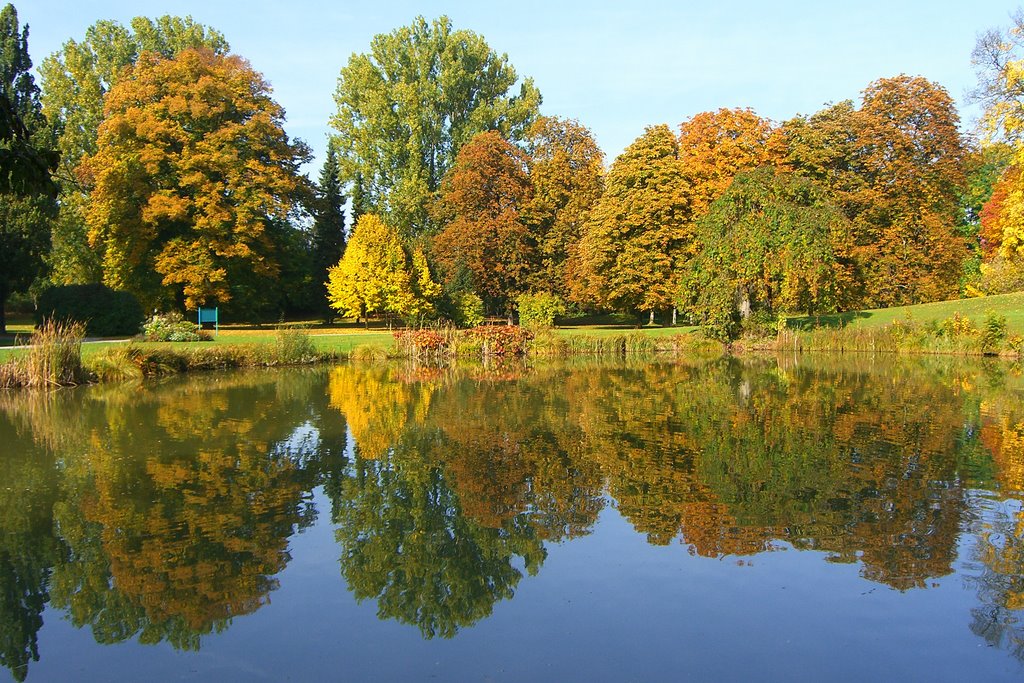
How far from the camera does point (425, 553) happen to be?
25.3 feet

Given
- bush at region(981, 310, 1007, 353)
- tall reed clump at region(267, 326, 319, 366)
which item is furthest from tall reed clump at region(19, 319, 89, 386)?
bush at region(981, 310, 1007, 353)

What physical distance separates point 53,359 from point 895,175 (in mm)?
35607

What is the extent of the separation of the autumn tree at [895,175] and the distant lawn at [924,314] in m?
2.03

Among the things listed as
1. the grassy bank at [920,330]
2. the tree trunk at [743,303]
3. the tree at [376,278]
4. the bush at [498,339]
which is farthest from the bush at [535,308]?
the grassy bank at [920,330]

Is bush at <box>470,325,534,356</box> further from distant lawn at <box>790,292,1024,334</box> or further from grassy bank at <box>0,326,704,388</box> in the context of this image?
distant lawn at <box>790,292,1024,334</box>

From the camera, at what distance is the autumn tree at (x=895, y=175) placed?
3828 centimetres

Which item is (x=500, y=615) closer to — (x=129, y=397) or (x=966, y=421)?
(x=966, y=421)

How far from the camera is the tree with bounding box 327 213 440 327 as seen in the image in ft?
132

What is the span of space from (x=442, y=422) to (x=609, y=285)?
24735mm

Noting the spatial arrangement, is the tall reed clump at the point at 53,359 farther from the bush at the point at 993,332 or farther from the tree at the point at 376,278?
the bush at the point at 993,332

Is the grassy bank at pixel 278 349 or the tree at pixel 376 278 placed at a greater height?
the tree at pixel 376 278

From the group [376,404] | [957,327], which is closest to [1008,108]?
[957,327]

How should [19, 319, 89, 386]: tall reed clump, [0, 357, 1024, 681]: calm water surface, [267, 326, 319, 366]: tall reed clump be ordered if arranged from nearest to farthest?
[0, 357, 1024, 681]: calm water surface → [19, 319, 89, 386]: tall reed clump → [267, 326, 319, 366]: tall reed clump

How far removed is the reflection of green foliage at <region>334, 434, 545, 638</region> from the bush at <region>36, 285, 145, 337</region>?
2396 centimetres
